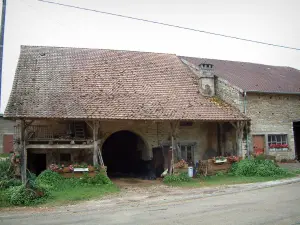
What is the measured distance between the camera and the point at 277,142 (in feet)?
59.4

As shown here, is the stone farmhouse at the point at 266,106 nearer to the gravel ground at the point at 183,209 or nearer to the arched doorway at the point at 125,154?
the arched doorway at the point at 125,154

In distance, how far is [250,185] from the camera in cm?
1265

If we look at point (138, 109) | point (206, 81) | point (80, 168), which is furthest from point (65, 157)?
point (206, 81)

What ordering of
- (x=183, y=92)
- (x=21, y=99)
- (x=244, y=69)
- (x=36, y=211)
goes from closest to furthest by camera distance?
(x=36, y=211), (x=21, y=99), (x=183, y=92), (x=244, y=69)

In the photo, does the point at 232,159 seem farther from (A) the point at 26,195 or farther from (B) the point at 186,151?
(A) the point at 26,195

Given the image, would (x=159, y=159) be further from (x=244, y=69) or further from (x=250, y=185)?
(x=244, y=69)

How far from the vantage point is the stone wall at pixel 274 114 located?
57.1 feet

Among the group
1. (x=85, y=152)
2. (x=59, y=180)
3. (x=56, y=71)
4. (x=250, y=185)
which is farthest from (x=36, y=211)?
(x=56, y=71)

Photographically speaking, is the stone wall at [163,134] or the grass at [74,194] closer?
the grass at [74,194]

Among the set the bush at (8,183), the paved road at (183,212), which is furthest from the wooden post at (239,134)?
the bush at (8,183)

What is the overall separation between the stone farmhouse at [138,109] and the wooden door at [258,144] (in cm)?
6

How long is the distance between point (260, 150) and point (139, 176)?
694 cm

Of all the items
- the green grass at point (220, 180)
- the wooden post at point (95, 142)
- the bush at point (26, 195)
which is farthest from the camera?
the wooden post at point (95, 142)

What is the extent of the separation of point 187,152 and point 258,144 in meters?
4.04
